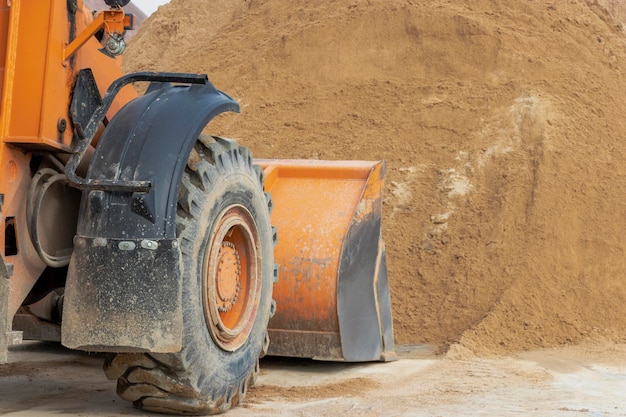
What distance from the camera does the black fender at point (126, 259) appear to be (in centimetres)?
397

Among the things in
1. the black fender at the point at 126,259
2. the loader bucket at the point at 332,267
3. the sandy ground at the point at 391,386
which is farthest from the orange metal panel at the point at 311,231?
the black fender at the point at 126,259

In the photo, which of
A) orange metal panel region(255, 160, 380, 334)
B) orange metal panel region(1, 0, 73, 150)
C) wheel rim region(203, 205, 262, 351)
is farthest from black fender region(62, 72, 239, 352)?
orange metal panel region(255, 160, 380, 334)

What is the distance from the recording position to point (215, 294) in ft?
14.8

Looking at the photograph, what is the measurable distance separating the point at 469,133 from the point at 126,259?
6.97 m

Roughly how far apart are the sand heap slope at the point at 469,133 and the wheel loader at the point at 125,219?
2.94 metres

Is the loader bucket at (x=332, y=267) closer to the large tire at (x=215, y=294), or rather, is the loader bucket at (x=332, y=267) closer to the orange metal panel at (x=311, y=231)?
the orange metal panel at (x=311, y=231)

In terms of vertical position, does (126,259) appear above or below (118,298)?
above

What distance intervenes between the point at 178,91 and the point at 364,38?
814 cm

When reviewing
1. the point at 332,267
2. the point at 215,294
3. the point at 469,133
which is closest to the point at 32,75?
the point at 215,294

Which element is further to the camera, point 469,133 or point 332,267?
point 469,133

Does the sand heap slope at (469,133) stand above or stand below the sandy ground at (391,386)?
above

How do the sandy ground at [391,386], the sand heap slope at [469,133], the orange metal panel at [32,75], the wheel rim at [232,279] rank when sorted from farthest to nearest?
the sand heap slope at [469,133], the sandy ground at [391,386], the wheel rim at [232,279], the orange metal panel at [32,75]

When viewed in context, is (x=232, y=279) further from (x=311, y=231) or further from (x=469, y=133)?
(x=469, y=133)

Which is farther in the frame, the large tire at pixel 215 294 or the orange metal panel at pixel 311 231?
the orange metal panel at pixel 311 231
